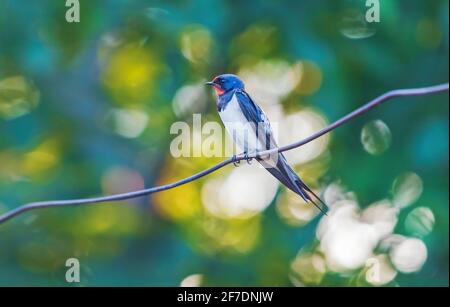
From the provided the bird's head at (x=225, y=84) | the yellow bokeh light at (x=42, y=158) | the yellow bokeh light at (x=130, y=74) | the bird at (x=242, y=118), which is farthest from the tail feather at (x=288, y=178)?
the yellow bokeh light at (x=42, y=158)

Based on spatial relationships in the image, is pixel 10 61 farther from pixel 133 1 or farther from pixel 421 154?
pixel 421 154

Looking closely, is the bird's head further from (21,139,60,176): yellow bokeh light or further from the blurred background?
(21,139,60,176): yellow bokeh light

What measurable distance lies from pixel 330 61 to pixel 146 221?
57.1 inches

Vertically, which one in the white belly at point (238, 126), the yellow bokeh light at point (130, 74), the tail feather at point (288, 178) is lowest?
the tail feather at point (288, 178)

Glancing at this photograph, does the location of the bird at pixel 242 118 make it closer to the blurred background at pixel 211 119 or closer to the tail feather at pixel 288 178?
the tail feather at pixel 288 178

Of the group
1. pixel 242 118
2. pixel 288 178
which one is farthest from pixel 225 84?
pixel 288 178

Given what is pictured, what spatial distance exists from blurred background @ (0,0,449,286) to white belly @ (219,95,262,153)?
885 millimetres

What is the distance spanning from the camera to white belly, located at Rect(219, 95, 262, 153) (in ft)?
10.1

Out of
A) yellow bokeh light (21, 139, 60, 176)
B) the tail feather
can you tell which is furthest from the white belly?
yellow bokeh light (21, 139, 60, 176)

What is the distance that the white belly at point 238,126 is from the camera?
307 centimetres

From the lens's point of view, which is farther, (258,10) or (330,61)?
(258,10)

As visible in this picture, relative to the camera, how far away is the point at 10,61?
183 inches

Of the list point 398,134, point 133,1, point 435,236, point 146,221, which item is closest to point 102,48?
point 133,1

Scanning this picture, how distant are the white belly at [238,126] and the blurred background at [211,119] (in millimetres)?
885
